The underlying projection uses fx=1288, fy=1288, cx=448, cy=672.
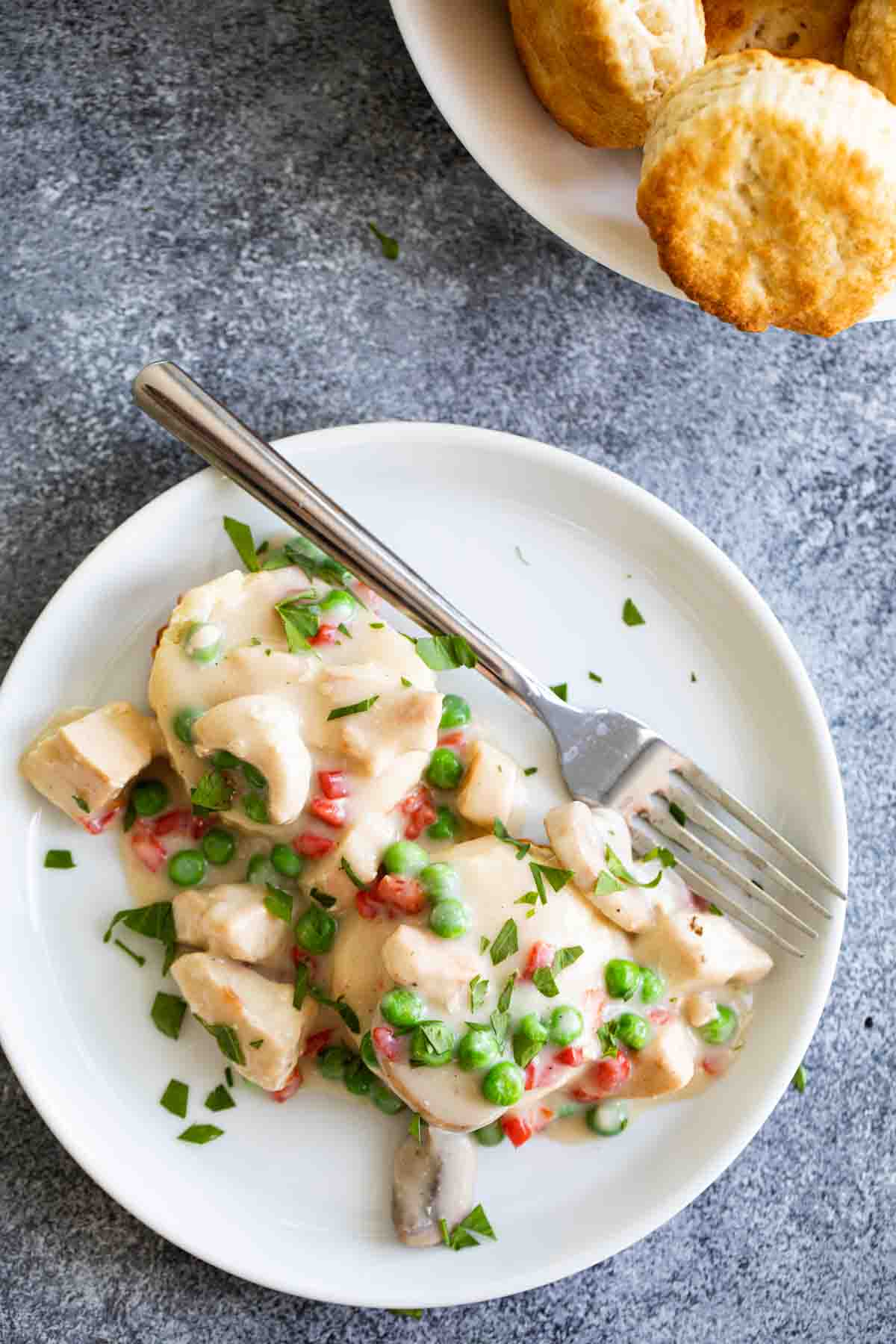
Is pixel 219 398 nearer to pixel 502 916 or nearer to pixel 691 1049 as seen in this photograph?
pixel 502 916

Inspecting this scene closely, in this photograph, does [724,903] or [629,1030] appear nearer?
[629,1030]

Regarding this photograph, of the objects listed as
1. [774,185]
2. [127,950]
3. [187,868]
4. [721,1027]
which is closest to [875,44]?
[774,185]

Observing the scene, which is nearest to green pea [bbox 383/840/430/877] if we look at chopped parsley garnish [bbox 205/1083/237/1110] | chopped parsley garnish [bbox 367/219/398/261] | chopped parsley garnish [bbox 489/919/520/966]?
chopped parsley garnish [bbox 489/919/520/966]

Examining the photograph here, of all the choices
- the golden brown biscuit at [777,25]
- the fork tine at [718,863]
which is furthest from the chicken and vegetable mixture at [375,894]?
the golden brown biscuit at [777,25]

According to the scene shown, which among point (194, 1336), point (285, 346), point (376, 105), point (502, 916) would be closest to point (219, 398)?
point (285, 346)

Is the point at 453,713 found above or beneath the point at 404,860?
above

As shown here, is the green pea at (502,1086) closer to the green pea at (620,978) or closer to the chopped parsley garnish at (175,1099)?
the green pea at (620,978)

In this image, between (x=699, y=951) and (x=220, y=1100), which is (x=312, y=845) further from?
(x=699, y=951)
